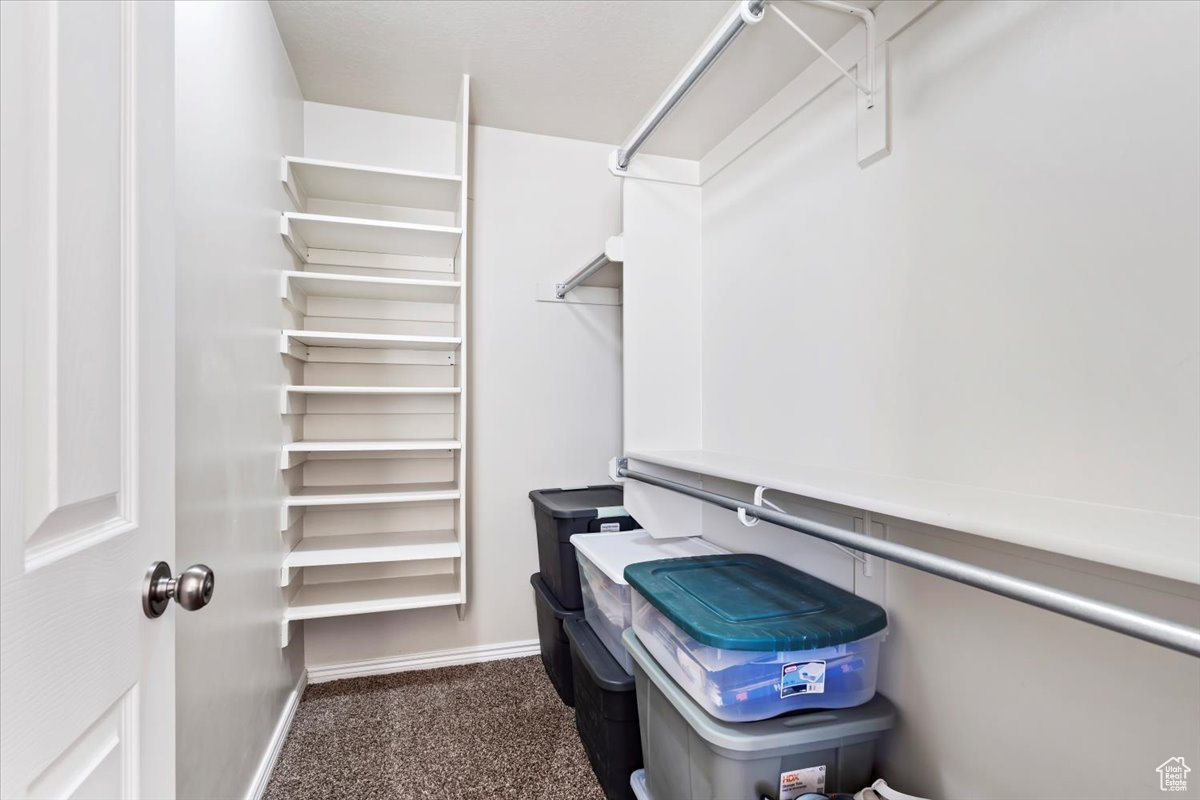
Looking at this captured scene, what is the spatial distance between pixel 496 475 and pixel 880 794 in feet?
5.80

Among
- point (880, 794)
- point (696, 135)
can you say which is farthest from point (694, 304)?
point (880, 794)

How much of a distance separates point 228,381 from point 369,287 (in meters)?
0.84

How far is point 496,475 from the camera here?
2.41m

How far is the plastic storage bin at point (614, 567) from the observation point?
1.61 m

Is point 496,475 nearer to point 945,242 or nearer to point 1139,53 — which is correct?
point 945,242

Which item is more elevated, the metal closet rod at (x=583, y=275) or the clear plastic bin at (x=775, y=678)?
the metal closet rod at (x=583, y=275)

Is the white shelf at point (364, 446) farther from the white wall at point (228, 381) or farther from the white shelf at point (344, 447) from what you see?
the white wall at point (228, 381)

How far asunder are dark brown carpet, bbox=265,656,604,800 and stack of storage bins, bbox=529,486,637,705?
0.13m

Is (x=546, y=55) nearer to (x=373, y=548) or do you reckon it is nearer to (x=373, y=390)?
(x=373, y=390)

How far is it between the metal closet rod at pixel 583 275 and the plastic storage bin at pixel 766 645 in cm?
120

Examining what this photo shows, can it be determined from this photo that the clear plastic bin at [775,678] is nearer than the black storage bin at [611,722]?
Yes

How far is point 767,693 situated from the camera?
3.42ft

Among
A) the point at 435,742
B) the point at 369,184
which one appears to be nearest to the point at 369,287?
the point at 369,184

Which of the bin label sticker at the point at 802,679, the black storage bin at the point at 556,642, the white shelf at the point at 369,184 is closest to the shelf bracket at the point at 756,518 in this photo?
the bin label sticker at the point at 802,679
